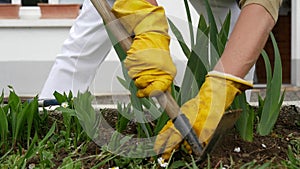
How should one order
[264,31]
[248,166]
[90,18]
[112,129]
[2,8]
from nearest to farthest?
[248,166] < [264,31] < [112,129] < [90,18] < [2,8]

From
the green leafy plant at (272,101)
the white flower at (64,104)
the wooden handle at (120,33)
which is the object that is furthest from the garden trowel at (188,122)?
the white flower at (64,104)

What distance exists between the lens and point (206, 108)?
153 centimetres

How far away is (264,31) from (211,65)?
0.60 ft

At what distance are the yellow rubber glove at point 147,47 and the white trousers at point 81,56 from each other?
1.07 meters

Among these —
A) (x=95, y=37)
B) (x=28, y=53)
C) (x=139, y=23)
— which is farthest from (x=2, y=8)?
(x=139, y=23)

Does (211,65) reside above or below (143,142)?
above

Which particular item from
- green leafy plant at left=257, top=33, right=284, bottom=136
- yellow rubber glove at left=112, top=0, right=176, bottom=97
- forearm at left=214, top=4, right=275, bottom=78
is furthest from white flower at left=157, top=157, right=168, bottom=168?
green leafy plant at left=257, top=33, right=284, bottom=136

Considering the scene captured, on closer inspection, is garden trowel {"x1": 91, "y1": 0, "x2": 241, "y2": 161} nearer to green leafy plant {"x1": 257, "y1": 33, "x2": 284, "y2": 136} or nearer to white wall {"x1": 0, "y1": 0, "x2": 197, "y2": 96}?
green leafy plant {"x1": 257, "y1": 33, "x2": 284, "y2": 136}

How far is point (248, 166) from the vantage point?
1.47m

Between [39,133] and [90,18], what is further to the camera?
[90,18]

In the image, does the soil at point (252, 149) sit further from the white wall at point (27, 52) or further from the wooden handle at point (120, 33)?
the white wall at point (27, 52)

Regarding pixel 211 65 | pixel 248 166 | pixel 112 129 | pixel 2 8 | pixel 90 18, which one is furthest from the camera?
pixel 2 8

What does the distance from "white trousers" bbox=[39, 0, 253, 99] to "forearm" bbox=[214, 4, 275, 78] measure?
1162 mm

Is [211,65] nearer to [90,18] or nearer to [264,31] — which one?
[264,31]
